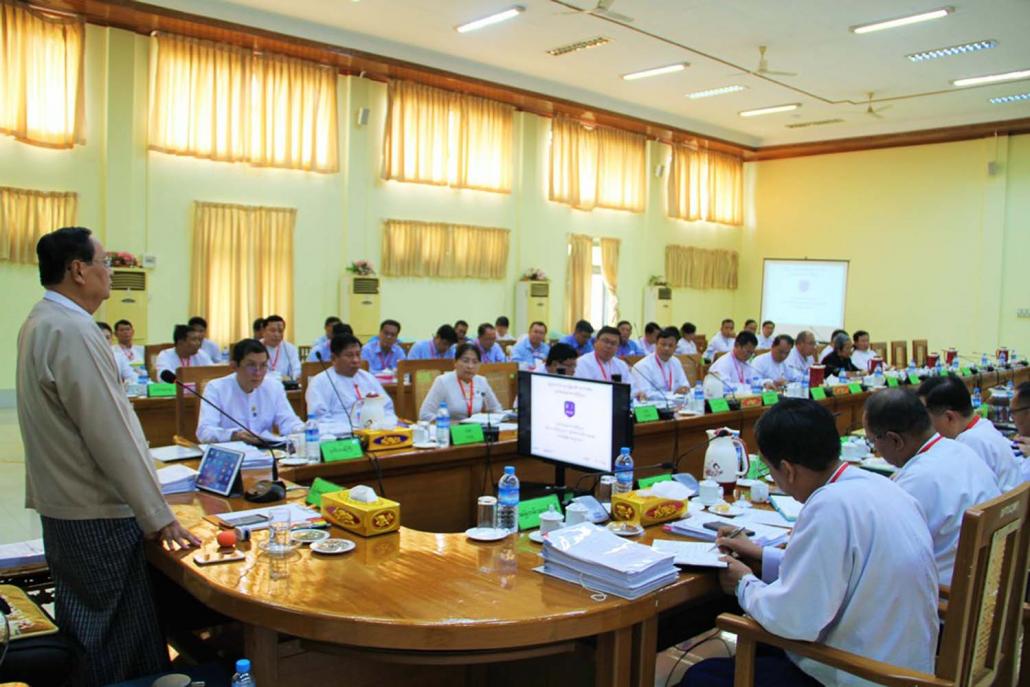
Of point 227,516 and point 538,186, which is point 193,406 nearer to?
point 227,516

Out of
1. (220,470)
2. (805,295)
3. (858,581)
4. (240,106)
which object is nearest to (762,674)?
(858,581)

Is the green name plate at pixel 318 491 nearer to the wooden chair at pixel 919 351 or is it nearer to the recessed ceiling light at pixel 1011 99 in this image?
the wooden chair at pixel 919 351

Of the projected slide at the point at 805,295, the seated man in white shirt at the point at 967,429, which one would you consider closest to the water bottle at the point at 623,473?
the seated man in white shirt at the point at 967,429

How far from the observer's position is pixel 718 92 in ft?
34.8

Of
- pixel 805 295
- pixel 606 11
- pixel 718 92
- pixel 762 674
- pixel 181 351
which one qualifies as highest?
pixel 718 92

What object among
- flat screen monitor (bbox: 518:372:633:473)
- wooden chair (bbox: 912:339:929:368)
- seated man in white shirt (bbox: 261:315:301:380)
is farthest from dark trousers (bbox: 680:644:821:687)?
wooden chair (bbox: 912:339:929:368)

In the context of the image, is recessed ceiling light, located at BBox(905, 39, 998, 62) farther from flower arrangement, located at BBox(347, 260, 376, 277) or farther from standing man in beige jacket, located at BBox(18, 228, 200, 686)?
standing man in beige jacket, located at BBox(18, 228, 200, 686)

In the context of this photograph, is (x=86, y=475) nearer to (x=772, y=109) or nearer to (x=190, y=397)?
(x=190, y=397)

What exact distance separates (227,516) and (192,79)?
22.4 feet

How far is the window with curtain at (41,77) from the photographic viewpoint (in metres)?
6.91

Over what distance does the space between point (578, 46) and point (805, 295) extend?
6.84 meters

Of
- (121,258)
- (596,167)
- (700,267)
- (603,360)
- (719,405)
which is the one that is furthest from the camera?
(700,267)

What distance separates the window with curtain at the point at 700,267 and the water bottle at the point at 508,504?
1114 cm

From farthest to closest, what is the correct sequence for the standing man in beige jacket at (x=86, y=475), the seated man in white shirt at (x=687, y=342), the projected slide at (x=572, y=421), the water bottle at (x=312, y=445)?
the seated man in white shirt at (x=687, y=342) → the water bottle at (x=312, y=445) → the projected slide at (x=572, y=421) → the standing man in beige jacket at (x=86, y=475)
